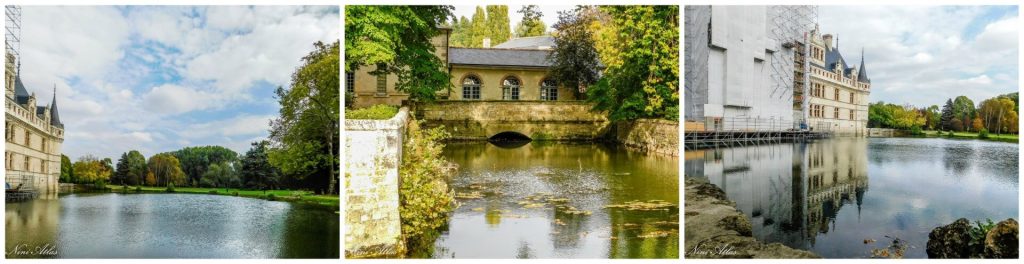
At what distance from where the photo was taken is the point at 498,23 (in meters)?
3.45

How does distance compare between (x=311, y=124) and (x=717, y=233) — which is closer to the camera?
(x=717, y=233)

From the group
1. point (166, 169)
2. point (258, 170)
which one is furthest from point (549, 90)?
point (166, 169)

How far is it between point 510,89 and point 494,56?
791 millimetres

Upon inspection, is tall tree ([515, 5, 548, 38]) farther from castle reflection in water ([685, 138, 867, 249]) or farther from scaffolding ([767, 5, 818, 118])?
scaffolding ([767, 5, 818, 118])

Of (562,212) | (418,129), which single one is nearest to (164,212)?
(418,129)

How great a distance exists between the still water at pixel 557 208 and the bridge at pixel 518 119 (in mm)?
176

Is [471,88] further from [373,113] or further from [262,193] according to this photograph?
[262,193]

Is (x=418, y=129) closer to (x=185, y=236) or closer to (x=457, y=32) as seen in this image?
(x=457, y=32)

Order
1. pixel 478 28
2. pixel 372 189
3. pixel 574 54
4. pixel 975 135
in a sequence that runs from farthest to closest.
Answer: pixel 574 54 < pixel 975 135 < pixel 478 28 < pixel 372 189

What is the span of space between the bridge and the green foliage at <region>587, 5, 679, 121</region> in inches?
7.7

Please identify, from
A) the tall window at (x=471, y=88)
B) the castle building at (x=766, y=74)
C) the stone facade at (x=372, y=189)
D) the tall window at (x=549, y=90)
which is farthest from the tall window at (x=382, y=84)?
the castle building at (x=766, y=74)

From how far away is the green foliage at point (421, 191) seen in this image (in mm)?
2961

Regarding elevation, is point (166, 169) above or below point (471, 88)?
below

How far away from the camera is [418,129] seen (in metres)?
3.41
